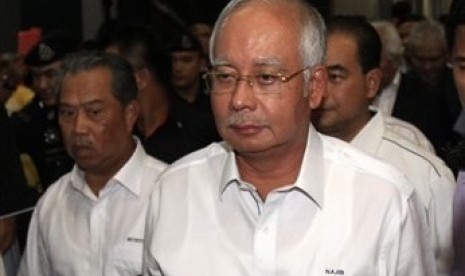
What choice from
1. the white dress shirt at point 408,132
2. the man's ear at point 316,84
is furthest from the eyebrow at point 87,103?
the man's ear at point 316,84

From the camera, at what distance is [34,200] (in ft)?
14.7

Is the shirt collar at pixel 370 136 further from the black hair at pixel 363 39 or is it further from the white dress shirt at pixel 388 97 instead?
the white dress shirt at pixel 388 97

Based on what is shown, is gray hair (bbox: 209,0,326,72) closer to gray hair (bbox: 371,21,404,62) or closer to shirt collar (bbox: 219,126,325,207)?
shirt collar (bbox: 219,126,325,207)

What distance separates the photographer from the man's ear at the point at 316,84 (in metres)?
3.05

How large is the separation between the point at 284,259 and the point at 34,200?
172 cm

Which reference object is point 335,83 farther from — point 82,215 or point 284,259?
point 284,259

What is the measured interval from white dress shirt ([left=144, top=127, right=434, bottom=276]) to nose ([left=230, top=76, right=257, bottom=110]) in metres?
0.27

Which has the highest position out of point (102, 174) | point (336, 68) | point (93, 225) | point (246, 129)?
point (246, 129)

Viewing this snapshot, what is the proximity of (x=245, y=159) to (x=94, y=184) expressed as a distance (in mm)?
1352

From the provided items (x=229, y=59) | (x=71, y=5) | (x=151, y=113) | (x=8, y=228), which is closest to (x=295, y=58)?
(x=229, y=59)

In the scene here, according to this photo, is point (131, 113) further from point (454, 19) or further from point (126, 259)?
point (454, 19)

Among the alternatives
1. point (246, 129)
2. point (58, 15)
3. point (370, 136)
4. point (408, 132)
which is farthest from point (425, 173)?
point (58, 15)

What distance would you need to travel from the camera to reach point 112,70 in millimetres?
4418

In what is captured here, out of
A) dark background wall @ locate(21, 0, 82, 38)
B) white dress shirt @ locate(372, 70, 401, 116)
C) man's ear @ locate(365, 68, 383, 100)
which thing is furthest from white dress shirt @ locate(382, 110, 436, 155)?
dark background wall @ locate(21, 0, 82, 38)
